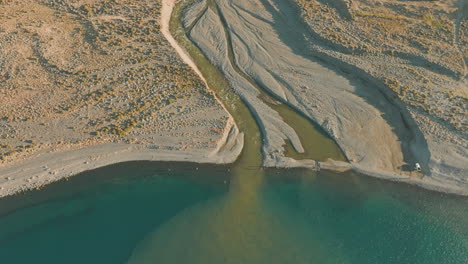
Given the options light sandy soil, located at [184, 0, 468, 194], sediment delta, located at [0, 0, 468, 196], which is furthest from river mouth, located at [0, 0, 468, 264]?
light sandy soil, located at [184, 0, 468, 194]

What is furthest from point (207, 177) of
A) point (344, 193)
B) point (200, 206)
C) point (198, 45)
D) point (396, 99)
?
point (396, 99)

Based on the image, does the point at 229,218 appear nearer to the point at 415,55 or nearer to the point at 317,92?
the point at 317,92

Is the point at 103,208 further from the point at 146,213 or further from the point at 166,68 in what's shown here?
the point at 166,68

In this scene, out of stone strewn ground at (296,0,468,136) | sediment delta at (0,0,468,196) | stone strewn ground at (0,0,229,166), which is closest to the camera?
sediment delta at (0,0,468,196)

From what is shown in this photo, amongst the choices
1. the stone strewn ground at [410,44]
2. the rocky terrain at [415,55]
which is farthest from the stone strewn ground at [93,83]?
the stone strewn ground at [410,44]

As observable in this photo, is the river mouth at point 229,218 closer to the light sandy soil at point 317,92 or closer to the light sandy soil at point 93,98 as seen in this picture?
the light sandy soil at point 93,98

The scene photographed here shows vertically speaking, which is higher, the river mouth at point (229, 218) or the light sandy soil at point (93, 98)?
the light sandy soil at point (93, 98)

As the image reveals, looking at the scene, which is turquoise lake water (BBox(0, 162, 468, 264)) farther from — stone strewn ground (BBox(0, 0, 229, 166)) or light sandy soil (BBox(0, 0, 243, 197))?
stone strewn ground (BBox(0, 0, 229, 166))
